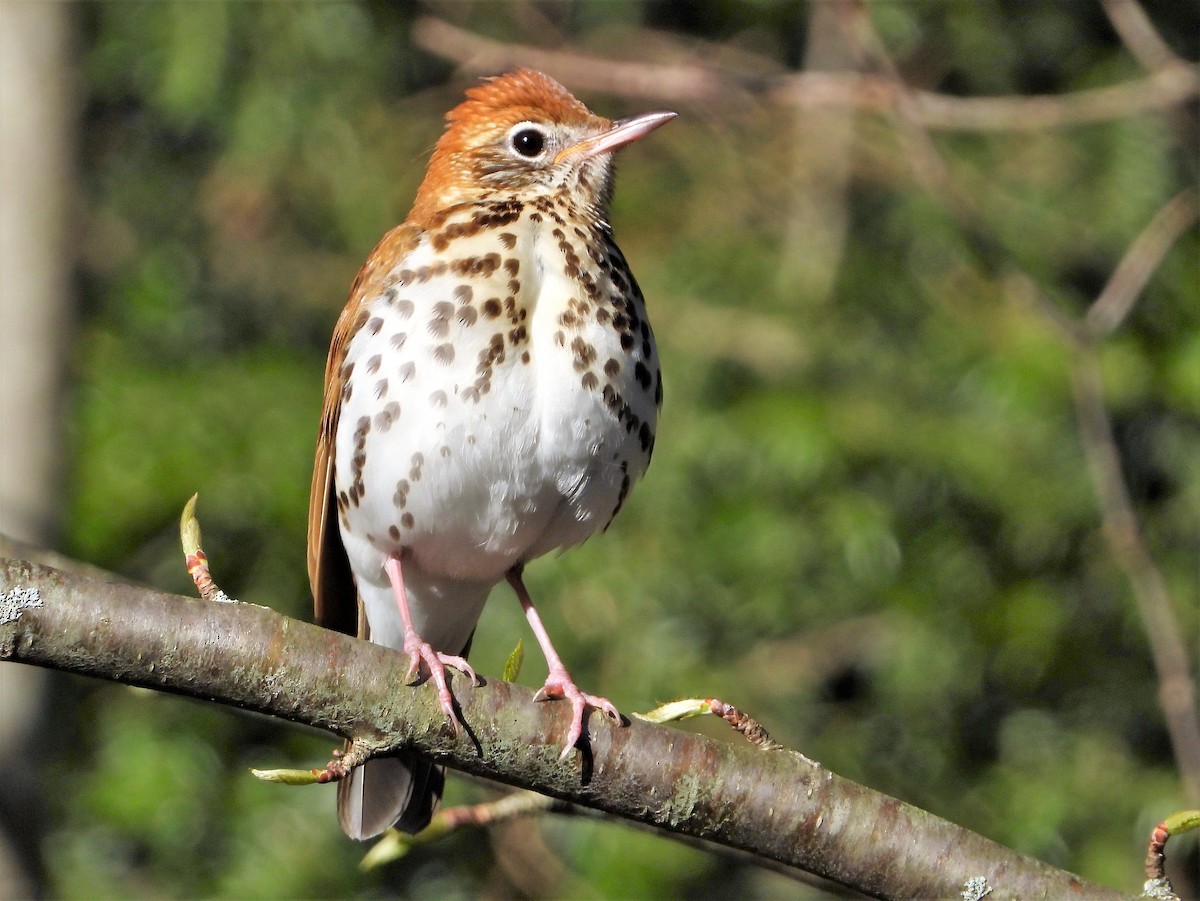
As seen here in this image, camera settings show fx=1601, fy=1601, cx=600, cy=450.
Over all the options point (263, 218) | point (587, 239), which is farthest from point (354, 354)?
point (263, 218)

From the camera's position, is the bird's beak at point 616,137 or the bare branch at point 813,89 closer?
the bird's beak at point 616,137

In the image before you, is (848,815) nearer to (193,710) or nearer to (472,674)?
(472,674)

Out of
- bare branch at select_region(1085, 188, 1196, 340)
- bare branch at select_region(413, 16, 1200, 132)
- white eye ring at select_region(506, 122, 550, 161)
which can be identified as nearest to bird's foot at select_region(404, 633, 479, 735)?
white eye ring at select_region(506, 122, 550, 161)

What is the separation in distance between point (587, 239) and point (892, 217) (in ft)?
7.10

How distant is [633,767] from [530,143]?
5.08 ft

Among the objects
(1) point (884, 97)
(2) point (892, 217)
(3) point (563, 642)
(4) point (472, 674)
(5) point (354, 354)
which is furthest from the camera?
Result: (2) point (892, 217)

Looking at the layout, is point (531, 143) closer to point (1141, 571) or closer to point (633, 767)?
point (633, 767)

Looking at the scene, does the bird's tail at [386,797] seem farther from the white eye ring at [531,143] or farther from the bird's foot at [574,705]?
the white eye ring at [531,143]

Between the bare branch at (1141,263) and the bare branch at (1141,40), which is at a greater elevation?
the bare branch at (1141,40)

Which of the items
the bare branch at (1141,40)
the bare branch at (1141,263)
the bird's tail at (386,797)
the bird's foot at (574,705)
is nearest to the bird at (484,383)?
the bird's tail at (386,797)

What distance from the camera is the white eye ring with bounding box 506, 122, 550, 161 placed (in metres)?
3.41

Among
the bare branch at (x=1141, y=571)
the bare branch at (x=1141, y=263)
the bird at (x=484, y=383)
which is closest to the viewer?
the bird at (x=484, y=383)

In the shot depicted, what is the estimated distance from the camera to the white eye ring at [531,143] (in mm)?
3406

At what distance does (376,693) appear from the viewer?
2.20 m
